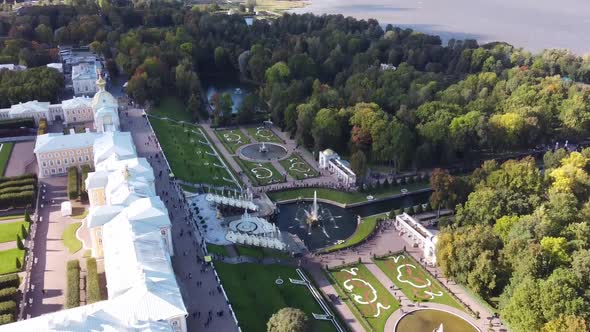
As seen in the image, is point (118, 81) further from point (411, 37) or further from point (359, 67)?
point (411, 37)

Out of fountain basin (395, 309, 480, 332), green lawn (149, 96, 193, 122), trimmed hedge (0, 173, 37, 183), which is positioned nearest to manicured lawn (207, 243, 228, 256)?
fountain basin (395, 309, 480, 332)

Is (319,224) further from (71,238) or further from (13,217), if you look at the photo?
(13,217)

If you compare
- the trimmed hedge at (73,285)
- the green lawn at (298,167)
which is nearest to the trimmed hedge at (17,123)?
the green lawn at (298,167)

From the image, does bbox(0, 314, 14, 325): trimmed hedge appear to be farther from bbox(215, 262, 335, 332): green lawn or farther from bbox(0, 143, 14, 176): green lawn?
bbox(0, 143, 14, 176): green lawn

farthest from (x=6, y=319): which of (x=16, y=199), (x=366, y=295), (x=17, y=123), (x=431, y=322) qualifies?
(x=17, y=123)

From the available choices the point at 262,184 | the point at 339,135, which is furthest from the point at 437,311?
the point at 339,135

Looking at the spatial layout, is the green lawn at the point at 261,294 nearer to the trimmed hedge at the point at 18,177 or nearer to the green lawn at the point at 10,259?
the green lawn at the point at 10,259

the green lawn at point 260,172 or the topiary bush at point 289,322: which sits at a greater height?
the topiary bush at point 289,322
